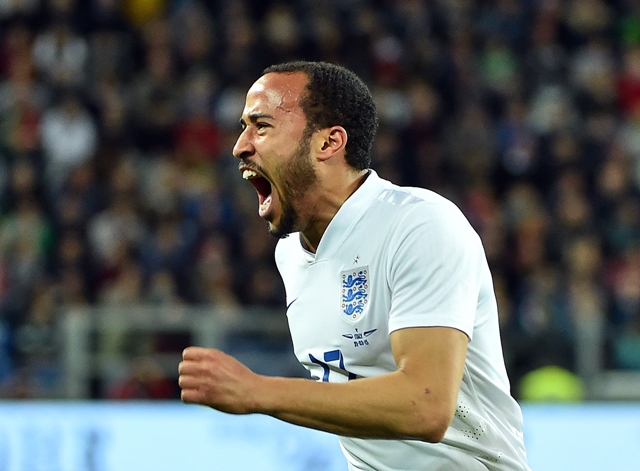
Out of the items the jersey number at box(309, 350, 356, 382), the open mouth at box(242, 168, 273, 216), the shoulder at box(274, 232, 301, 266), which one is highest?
the open mouth at box(242, 168, 273, 216)

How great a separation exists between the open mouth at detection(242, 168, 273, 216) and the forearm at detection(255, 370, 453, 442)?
0.76 m

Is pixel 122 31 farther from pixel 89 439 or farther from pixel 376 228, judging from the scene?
pixel 376 228

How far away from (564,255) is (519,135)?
6.20 ft

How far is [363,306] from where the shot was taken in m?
2.98

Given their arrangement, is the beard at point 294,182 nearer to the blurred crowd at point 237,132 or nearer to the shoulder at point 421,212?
the shoulder at point 421,212

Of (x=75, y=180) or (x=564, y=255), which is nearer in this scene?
(x=564, y=255)

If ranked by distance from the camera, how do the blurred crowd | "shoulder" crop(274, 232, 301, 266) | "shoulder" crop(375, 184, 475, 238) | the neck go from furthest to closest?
the blurred crowd, "shoulder" crop(274, 232, 301, 266), the neck, "shoulder" crop(375, 184, 475, 238)

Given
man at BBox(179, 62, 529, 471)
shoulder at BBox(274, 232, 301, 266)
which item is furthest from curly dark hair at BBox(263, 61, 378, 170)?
shoulder at BBox(274, 232, 301, 266)

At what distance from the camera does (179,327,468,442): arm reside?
2539 millimetres

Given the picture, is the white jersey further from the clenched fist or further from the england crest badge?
the clenched fist

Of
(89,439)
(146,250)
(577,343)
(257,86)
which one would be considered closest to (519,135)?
(577,343)

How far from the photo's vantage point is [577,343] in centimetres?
827

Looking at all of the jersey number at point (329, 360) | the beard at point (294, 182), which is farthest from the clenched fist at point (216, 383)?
the beard at point (294, 182)

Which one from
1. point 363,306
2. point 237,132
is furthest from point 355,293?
point 237,132
